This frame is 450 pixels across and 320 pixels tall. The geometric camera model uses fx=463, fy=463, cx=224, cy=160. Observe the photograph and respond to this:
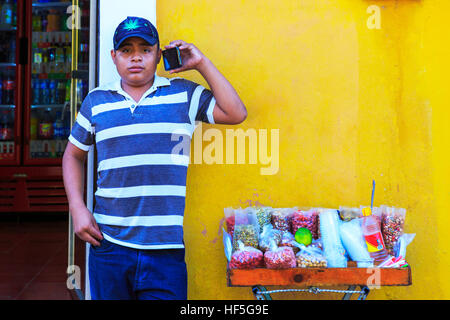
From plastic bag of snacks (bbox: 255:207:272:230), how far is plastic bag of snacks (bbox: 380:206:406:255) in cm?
53

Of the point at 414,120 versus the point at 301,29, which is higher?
the point at 301,29

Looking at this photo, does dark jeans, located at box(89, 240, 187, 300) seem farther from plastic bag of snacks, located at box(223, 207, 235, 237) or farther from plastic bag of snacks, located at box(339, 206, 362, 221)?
plastic bag of snacks, located at box(339, 206, 362, 221)

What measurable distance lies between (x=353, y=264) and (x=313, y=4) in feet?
4.48

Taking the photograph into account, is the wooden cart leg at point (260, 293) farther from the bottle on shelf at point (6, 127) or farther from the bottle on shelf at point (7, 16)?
the bottle on shelf at point (7, 16)

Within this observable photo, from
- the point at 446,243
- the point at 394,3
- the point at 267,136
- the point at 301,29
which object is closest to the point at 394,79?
the point at 394,3

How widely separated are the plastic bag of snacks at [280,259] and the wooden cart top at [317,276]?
18 millimetres

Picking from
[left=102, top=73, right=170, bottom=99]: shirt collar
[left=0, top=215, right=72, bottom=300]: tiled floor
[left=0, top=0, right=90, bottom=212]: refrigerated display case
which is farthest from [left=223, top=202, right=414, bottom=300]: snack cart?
[left=0, top=0, right=90, bottom=212]: refrigerated display case

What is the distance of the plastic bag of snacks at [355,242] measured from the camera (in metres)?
2.01

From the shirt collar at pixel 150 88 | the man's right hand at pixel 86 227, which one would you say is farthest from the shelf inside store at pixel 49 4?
the man's right hand at pixel 86 227

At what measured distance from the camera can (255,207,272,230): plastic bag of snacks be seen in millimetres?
2209

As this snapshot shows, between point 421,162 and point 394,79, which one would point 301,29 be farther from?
point 421,162

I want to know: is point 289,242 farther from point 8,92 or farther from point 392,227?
point 8,92

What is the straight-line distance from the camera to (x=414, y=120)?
245 centimetres

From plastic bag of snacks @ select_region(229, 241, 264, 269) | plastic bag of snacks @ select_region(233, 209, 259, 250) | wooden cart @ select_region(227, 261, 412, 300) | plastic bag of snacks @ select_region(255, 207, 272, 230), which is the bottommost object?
wooden cart @ select_region(227, 261, 412, 300)
